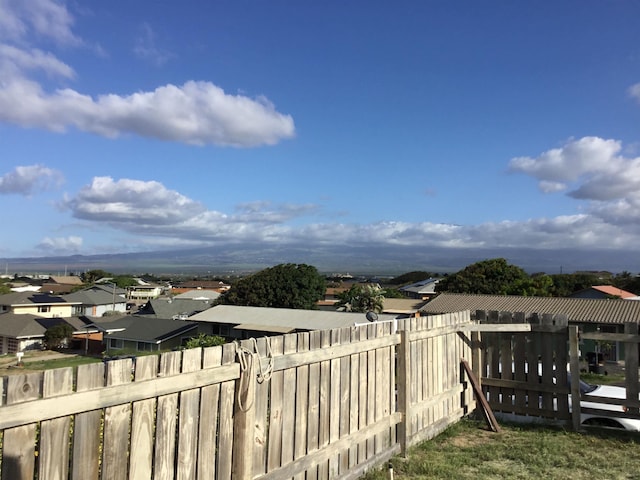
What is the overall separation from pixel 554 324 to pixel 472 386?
5.68ft

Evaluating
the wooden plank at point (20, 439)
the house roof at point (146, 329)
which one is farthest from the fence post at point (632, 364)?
the house roof at point (146, 329)

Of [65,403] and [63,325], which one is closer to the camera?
[65,403]

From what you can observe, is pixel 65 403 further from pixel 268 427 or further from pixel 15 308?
pixel 15 308

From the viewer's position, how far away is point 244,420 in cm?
407

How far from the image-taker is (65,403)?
2.85m

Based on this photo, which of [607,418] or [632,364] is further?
[607,418]

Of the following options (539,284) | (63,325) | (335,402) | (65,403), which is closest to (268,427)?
(335,402)

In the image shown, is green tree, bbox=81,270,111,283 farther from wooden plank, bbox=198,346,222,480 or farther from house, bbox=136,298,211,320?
wooden plank, bbox=198,346,222,480

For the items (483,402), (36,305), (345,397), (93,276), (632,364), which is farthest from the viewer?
(93,276)

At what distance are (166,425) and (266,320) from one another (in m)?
42.8

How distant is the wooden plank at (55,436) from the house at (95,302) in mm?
81741

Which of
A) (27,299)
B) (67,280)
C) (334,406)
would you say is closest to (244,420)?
(334,406)

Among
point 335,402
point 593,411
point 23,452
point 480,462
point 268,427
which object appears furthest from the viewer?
point 593,411

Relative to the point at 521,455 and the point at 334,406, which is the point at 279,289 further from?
the point at 334,406
